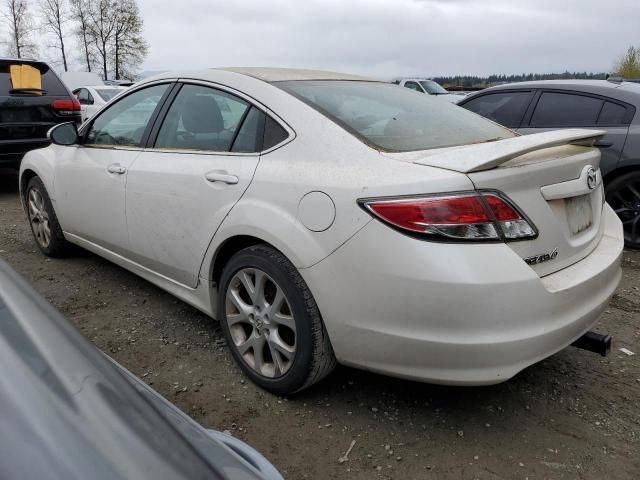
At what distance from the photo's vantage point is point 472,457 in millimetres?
2131

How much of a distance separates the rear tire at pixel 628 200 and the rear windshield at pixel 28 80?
6.49 m

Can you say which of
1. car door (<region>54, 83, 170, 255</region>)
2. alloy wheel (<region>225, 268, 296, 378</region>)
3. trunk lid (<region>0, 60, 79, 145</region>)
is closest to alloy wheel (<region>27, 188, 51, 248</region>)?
car door (<region>54, 83, 170, 255</region>)

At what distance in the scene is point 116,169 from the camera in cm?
324

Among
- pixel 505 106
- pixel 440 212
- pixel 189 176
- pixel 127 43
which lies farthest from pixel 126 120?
pixel 127 43

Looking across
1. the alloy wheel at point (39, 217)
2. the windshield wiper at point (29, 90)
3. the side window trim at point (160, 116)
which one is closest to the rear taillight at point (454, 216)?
the side window trim at point (160, 116)

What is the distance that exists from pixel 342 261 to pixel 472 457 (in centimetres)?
93

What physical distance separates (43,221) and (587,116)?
483 cm

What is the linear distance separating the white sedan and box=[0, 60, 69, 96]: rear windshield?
4.45m

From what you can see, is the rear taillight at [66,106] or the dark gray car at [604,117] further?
the rear taillight at [66,106]

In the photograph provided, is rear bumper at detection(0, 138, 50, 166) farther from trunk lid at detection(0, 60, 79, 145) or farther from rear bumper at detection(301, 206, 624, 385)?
rear bumper at detection(301, 206, 624, 385)

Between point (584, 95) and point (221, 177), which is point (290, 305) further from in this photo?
point (584, 95)

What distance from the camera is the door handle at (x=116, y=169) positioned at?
3.19 meters

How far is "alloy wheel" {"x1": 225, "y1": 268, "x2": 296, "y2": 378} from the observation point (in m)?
2.36

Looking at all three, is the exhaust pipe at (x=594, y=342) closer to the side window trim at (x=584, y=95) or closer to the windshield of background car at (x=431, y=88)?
the side window trim at (x=584, y=95)
